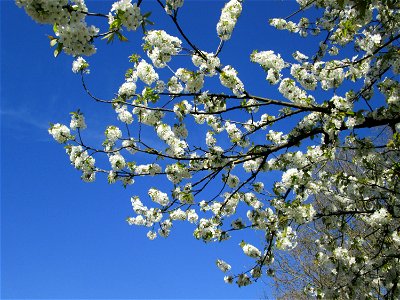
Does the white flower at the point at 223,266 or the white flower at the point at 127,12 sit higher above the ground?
the white flower at the point at 127,12

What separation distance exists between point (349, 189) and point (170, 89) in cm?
276

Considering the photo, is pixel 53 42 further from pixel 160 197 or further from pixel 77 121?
pixel 160 197

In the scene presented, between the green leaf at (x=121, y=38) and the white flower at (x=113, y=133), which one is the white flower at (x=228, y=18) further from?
the white flower at (x=113, y=133)

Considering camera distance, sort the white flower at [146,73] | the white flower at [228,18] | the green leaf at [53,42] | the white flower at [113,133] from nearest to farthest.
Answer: the green leaf at [53,42] → the white flower at [228,18] → the white flower at [146,73] → the white flower at [113,133]

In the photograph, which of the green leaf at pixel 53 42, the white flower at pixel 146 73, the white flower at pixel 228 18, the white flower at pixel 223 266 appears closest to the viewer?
the green leaf at pixel 53 42

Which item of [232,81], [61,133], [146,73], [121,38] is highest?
[61,133]

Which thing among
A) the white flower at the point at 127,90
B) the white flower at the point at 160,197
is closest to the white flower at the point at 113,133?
the white flower at the point at 127,90

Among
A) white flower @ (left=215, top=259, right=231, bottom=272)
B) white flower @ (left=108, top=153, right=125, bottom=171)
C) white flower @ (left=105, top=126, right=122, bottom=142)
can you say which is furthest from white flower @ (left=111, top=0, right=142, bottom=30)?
white flower @ (left=215, top=259, right=231, bottom=272)

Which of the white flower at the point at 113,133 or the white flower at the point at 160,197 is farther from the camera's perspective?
the white flower at the point at 160,197

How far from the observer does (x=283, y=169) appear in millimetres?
6062

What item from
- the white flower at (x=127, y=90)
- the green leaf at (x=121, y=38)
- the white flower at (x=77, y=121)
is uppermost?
the white flower at (x=77, y=121)

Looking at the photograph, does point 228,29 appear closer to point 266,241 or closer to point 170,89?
point 170,89

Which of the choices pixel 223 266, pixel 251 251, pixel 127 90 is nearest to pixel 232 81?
pixel 127 90

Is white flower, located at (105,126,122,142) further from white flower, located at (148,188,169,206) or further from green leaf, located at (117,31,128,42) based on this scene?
green leaf, located at (117,31,128,42)
